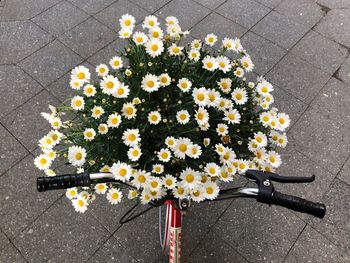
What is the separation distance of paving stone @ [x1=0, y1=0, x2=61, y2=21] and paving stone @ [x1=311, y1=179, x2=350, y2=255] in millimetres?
3534

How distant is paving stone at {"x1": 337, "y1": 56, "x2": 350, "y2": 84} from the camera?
3302 millimetres

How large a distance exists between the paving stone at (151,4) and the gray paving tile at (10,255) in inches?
110

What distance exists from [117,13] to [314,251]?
10.1 feet

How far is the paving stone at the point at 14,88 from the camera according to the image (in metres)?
2.97

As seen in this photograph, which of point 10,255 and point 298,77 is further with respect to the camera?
point 298,77

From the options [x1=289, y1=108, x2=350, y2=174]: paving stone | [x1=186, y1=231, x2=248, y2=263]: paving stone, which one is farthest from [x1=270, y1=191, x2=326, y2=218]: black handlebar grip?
[x1=289, y1=108, x2=350, y2=174]: paving stone

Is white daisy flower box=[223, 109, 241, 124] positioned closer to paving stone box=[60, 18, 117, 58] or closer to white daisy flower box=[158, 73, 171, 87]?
white daisy flower box=[158, 73, 171, 87]

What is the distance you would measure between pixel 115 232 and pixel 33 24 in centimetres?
251

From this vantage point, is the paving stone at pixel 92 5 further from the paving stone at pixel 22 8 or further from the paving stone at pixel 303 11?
the paving stone at pixel 303 11

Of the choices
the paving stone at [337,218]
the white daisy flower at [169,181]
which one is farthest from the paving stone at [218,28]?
the white daisy flower at [169,181]

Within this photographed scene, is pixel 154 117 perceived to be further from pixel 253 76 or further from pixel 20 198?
pixel 253 76

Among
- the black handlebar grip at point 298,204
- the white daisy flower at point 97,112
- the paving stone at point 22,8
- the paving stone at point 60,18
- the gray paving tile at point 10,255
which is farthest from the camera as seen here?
the paving stone at point 22,8

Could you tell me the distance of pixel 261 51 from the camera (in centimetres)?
346

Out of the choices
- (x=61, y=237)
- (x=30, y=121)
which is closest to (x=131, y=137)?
(x=61, y=237)
